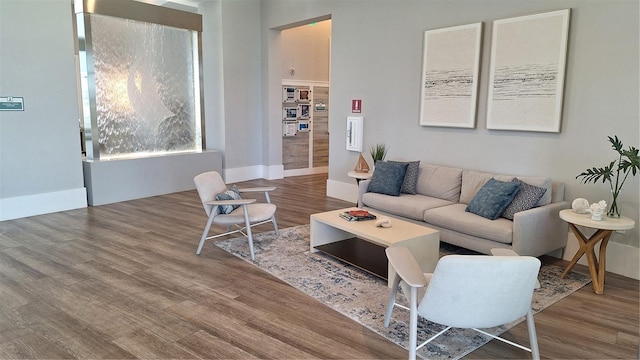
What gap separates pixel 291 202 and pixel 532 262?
15.2ft

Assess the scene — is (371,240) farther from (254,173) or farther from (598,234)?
(254,173)

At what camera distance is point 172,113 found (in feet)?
23.9

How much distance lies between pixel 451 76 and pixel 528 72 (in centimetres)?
91

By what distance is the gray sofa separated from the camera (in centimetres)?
377

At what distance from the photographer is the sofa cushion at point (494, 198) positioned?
13.2ft

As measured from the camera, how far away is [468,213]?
424 centimetres

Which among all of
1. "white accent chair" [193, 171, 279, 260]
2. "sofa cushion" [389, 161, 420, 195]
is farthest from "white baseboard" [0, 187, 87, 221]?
"sofa cushion" [389, 161, 420, 195]

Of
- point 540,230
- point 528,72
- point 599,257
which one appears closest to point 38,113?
point 528,72

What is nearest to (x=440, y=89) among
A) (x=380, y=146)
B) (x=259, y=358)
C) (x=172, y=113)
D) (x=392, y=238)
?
(x=380, y=146)

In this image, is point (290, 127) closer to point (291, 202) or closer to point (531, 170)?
point (291, 202)

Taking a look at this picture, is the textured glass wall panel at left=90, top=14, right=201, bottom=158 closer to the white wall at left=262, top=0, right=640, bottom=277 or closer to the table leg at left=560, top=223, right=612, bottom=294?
the white wall at left=262, top=0, right=640, bottom=277

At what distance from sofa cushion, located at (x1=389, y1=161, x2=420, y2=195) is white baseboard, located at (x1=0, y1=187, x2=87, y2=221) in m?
4.37

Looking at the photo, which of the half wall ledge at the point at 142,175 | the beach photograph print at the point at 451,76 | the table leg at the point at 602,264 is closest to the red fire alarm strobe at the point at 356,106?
the beach photograph print at the point at 451,76

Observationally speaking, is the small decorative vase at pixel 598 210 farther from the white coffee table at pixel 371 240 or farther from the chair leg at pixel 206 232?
the chair leg at pixel 206 232
